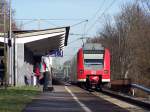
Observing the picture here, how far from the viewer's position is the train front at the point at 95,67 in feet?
146

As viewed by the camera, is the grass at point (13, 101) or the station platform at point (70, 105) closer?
the grass at point (13, 101)

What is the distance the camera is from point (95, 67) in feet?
146

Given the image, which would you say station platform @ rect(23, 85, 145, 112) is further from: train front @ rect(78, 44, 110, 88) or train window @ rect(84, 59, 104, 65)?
train window @ rect(84, 59, 104, 65)

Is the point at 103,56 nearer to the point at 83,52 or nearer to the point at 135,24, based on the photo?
the point at 83,52

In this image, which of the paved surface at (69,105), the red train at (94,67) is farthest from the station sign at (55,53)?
the paved surface at (69,105)

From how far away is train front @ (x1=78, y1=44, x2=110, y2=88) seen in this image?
44.4 metres

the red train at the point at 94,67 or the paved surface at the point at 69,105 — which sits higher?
the red train at the point at 94,67

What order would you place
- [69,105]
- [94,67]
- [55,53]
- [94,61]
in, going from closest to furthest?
1. [69,105]
2. [94,67]
3. [94,61]
4. [55,53]

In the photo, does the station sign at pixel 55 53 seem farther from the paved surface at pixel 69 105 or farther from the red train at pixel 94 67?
the paved surface at pixel 69 105

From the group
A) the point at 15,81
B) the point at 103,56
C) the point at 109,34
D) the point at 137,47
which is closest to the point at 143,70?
the point at 137,47

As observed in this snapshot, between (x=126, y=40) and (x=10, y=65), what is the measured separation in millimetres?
29491

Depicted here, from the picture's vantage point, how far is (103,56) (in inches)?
1761

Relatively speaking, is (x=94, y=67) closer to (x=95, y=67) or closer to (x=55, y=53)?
(x=95, y=67)

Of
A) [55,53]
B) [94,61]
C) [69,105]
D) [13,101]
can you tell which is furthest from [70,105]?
[55,53]
